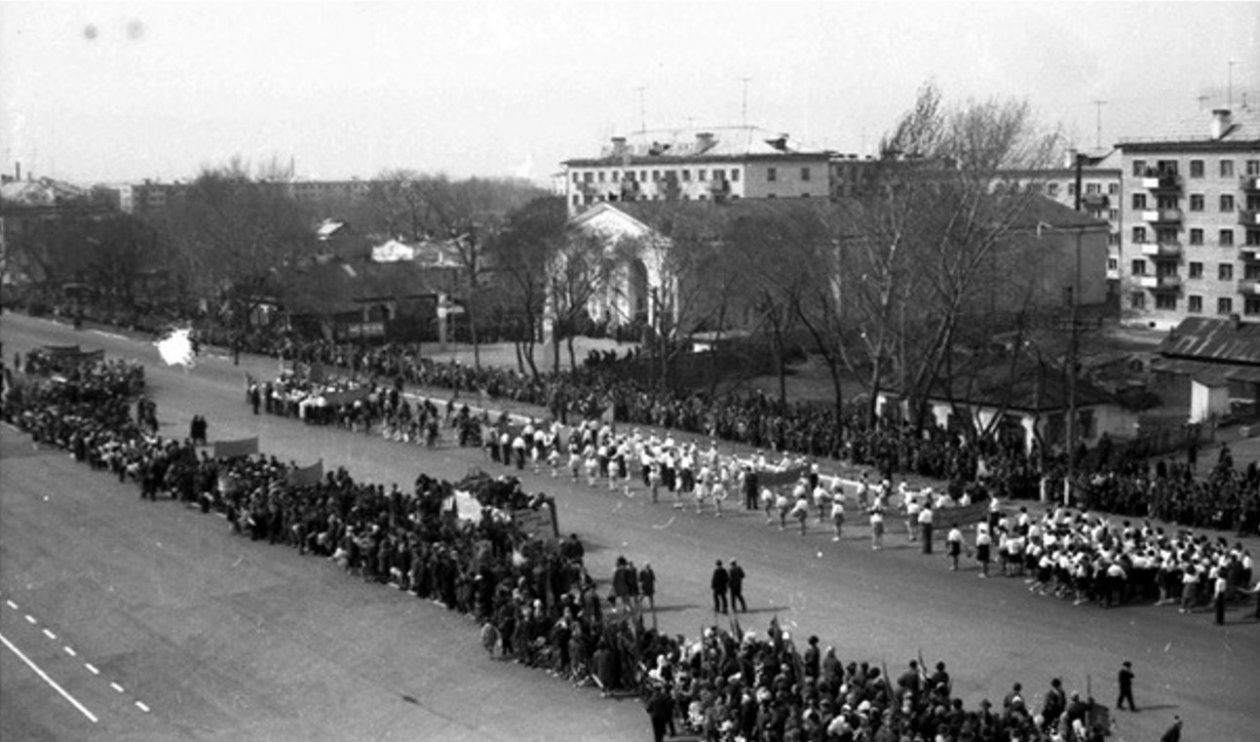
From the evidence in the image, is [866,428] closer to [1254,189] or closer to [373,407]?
[373,407]

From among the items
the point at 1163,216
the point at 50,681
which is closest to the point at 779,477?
the point at 50,681

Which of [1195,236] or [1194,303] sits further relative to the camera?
[1194,303]

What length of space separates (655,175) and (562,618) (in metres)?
77.6

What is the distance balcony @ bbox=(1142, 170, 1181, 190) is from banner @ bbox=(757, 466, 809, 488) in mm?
46369

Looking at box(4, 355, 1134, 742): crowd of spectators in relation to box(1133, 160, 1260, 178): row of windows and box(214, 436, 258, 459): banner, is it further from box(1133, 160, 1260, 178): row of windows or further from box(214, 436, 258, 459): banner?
box(1133, 160, 1260, 178): row of windows

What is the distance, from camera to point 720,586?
26.2m

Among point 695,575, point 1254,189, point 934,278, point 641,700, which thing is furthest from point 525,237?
point 641,700

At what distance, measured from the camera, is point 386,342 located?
72.8 m

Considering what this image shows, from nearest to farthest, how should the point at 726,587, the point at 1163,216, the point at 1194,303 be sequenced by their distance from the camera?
1. the point at 726,587
2. the point at 1194,303
3. the point at 1163,216

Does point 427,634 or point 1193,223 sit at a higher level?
point 1193,223

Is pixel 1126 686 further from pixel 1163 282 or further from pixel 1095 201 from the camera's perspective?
pixel 1095 201

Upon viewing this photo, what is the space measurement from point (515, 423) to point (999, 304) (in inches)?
839

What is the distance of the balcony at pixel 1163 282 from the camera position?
248 feet

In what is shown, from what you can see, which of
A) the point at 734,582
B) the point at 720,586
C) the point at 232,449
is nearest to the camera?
the point at 734,582
